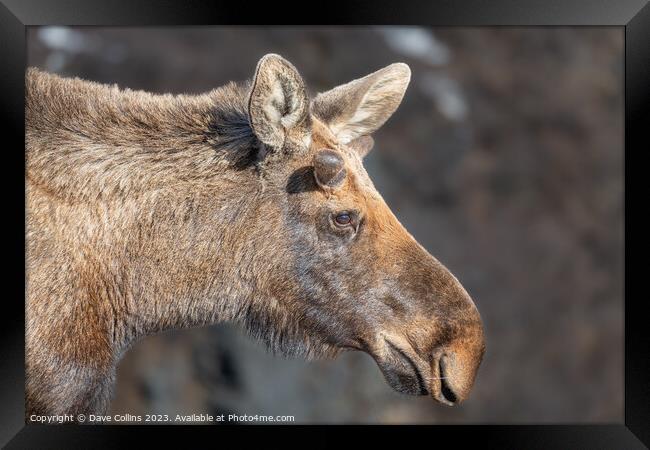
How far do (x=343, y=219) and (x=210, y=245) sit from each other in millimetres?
721

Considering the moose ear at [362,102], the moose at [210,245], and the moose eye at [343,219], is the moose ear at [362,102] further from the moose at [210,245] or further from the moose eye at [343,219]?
the moose eye at [343,219]

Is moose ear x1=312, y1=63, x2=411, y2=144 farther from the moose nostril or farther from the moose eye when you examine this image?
the moose nostril

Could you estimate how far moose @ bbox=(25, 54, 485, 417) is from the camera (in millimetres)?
4172

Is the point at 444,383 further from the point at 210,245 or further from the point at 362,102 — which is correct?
the point at 362,102

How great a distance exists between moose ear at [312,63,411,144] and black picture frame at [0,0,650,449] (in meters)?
0.47

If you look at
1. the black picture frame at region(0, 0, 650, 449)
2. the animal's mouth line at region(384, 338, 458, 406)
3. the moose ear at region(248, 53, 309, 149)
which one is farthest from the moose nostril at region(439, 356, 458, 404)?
the moose ear at region(248, 53, 309, 149)

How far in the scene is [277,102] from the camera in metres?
4.22

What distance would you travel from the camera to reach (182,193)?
4.32 meters

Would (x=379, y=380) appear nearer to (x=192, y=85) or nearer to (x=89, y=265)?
(x=192, y=85)
